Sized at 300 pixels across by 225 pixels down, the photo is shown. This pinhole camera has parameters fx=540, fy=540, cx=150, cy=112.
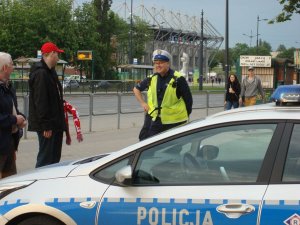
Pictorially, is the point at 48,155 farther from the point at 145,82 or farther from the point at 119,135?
the point at 119,135

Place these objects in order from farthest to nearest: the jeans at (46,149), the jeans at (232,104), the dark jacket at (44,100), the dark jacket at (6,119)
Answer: the jeans at (232,104) < the jeans at (46,149) < the dark jacket at (44,100) < the dark jacket at (6,119)

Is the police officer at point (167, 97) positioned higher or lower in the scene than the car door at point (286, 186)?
higher

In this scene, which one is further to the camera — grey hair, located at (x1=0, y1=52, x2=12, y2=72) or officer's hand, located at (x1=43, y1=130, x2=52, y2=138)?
officer's hand, located at (x1=43, y1=130, x2=52, y2=138)

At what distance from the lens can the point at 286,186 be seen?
329 cm

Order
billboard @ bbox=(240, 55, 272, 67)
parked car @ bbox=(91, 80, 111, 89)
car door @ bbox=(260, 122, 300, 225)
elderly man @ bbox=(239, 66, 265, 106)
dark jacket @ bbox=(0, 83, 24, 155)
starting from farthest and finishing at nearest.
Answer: parked car @ bbox=(91, 80, 111, 89) < billboard @ bbox=(240, 55, 272, 67) < elderly man @ bbox=(239, 66, 265, 106) < dark jacket @ bbox=(0, 83, 24, 155) < car door @ bbox=(260, 122, 300, 225)

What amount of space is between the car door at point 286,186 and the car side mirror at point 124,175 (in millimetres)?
880

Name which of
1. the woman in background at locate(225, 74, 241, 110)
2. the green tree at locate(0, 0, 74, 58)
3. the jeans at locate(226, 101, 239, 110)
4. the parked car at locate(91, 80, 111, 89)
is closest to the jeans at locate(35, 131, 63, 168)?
the woman in background at locate(225, 74, 241, 110)

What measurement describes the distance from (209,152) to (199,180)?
0.70 ft

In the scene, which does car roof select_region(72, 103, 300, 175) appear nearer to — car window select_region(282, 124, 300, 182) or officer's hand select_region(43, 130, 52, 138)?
car window select_region(282, 124, 300, 182)

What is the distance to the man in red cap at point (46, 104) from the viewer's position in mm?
5930

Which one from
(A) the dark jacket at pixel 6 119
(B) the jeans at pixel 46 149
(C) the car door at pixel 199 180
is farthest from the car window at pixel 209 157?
(B) the jeans at pixel 46 149

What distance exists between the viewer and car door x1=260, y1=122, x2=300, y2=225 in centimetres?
321

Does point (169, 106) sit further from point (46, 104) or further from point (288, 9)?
point (288, 9)

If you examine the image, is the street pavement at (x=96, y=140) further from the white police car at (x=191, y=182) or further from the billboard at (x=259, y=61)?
the billboard at (x=259, y=61)
